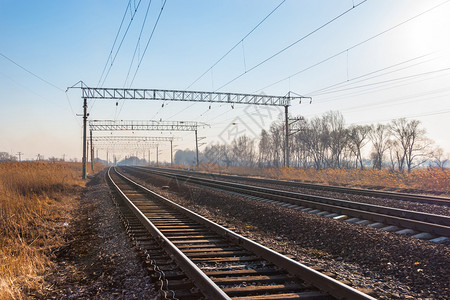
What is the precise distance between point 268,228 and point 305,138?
63.3 m

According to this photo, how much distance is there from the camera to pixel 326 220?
875 cm

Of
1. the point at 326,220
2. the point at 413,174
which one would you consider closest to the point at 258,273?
the point at 326,220

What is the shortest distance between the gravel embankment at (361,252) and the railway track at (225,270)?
0.69 meters

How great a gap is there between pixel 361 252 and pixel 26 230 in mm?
8343

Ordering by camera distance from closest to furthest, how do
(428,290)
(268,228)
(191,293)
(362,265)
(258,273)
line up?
(191,293)
(428,290)
(258,273)
(362,265)
(268,228)

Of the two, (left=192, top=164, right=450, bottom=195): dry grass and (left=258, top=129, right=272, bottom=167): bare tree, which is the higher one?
(left=258, top=129, right=272, bottom=167): bare tree

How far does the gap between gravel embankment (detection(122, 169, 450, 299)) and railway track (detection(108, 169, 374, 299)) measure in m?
0.69

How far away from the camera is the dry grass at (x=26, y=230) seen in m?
4.73

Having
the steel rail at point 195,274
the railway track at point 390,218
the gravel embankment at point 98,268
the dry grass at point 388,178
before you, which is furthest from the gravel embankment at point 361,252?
the dry grass at point 388,178

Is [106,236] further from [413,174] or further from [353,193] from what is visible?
[413,174]

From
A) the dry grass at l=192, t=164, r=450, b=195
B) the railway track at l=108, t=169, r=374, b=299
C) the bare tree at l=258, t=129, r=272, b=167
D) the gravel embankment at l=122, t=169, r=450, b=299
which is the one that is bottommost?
the gravel embankment at l=122, t=169, r=450, b=299

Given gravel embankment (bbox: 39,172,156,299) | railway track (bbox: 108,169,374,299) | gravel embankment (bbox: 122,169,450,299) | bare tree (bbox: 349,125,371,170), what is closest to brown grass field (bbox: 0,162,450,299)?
gravel embankment (bbox: 39,172,156,299)

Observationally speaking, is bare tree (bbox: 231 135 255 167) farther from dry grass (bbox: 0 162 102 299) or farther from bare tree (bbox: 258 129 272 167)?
dry grass (bbox: 0 162 102 299)

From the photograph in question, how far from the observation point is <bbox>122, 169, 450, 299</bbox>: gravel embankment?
465 centimetres
